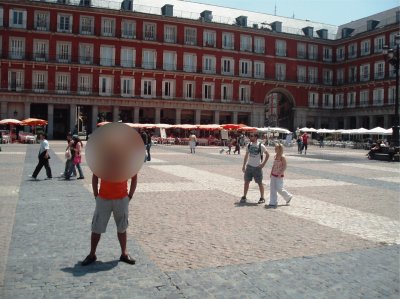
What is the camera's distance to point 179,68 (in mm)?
49031

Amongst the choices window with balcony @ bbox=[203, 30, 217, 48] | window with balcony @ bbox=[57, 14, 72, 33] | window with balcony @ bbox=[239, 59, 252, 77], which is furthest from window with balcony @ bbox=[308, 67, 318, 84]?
window with balcony @ bbox=[57, 14, 72, 33]

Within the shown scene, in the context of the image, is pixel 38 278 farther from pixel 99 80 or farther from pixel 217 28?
pixel 217 28

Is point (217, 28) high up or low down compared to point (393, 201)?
up

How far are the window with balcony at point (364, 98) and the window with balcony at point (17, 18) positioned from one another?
4016 cm

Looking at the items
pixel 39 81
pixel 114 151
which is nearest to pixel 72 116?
pixel 39 81

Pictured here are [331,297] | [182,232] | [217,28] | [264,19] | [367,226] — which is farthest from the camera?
[264,19]

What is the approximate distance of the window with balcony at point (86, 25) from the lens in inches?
1777

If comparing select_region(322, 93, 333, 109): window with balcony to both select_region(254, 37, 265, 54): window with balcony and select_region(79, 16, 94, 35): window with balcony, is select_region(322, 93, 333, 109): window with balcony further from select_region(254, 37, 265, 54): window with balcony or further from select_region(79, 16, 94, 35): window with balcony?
select_region(79, 16, 94, 35): window with balcony

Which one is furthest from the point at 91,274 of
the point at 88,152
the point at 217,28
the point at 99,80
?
the point at 217,28

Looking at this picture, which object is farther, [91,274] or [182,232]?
[182,232]

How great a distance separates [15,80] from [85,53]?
7.65 m

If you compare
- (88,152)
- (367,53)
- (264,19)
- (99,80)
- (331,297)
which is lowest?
(331,297)

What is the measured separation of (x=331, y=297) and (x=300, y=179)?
10089 mm

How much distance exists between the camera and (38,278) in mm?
4719
